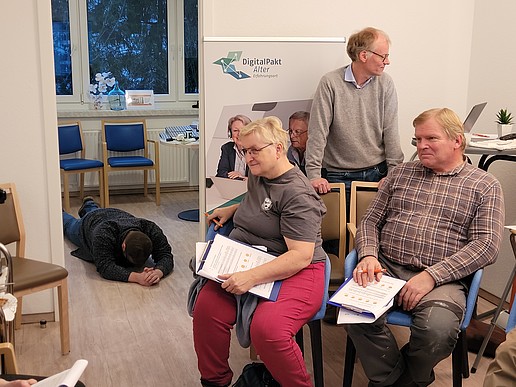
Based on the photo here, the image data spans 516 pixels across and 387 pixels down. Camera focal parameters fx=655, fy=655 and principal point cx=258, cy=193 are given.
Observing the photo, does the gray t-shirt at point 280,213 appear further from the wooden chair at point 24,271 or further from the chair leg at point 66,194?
the chair leg at point 66,194

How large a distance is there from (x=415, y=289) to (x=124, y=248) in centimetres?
224

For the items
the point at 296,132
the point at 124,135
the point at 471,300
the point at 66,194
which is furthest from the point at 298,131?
the point at 124,135

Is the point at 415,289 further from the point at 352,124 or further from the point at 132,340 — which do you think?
the point at 132,340

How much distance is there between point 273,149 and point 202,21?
1203mm

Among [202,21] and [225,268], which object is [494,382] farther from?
[202,21]

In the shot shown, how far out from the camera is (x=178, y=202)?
650cm

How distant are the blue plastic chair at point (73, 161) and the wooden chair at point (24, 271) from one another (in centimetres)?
266

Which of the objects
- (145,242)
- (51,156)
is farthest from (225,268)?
(145,242)

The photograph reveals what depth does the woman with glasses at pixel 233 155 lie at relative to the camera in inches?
139

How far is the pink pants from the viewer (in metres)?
2.39

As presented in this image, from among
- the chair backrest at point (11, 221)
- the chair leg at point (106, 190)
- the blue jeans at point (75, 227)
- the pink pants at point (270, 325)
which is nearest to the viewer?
the pink pants at point (270, 325)

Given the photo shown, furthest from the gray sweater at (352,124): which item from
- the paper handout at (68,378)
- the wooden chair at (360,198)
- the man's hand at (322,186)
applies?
the paper handout at (68,378)

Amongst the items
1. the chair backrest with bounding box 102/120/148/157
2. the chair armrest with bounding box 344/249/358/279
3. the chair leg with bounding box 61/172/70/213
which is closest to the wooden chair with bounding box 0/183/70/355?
the chair armrest with bounding box 344/249/358/279

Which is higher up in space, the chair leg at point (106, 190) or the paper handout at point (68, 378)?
the paper handout at point (68, 378)
